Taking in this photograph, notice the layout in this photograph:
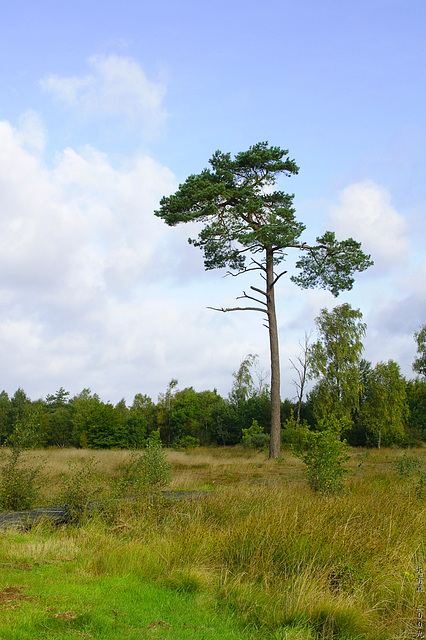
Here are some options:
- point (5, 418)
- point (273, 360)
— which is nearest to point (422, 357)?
point (273, 360)

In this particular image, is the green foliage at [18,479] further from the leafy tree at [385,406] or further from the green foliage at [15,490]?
the leafy tree at [385,406]

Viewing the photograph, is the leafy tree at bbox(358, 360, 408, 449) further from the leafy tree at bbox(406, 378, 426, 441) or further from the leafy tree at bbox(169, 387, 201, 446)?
the leafy tree at bbox(169, 387, 201, 446)

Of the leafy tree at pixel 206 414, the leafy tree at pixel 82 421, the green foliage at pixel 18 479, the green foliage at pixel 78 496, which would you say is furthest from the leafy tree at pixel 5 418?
the green foliage at pixel 78 496

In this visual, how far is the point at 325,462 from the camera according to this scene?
1133cm

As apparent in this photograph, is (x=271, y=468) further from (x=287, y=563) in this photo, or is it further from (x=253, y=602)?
(x=253, y=602)

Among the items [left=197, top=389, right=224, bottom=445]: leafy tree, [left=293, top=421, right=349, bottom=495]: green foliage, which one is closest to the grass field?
[left=293, top=421, right=349, bottom=495]: green foliage

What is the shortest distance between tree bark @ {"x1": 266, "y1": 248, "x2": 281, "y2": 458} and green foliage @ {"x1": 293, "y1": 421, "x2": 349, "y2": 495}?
11.3 metres

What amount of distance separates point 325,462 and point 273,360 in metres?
12.2

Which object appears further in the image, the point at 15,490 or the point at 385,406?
the point at 385,406

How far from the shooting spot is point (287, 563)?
252 inches

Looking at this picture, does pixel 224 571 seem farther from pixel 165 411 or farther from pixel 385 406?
pixel 165 411

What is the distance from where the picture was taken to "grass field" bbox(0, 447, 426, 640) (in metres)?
4.55

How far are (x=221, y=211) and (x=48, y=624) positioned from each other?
20.1 metres

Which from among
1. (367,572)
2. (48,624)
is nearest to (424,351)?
(367,572)
